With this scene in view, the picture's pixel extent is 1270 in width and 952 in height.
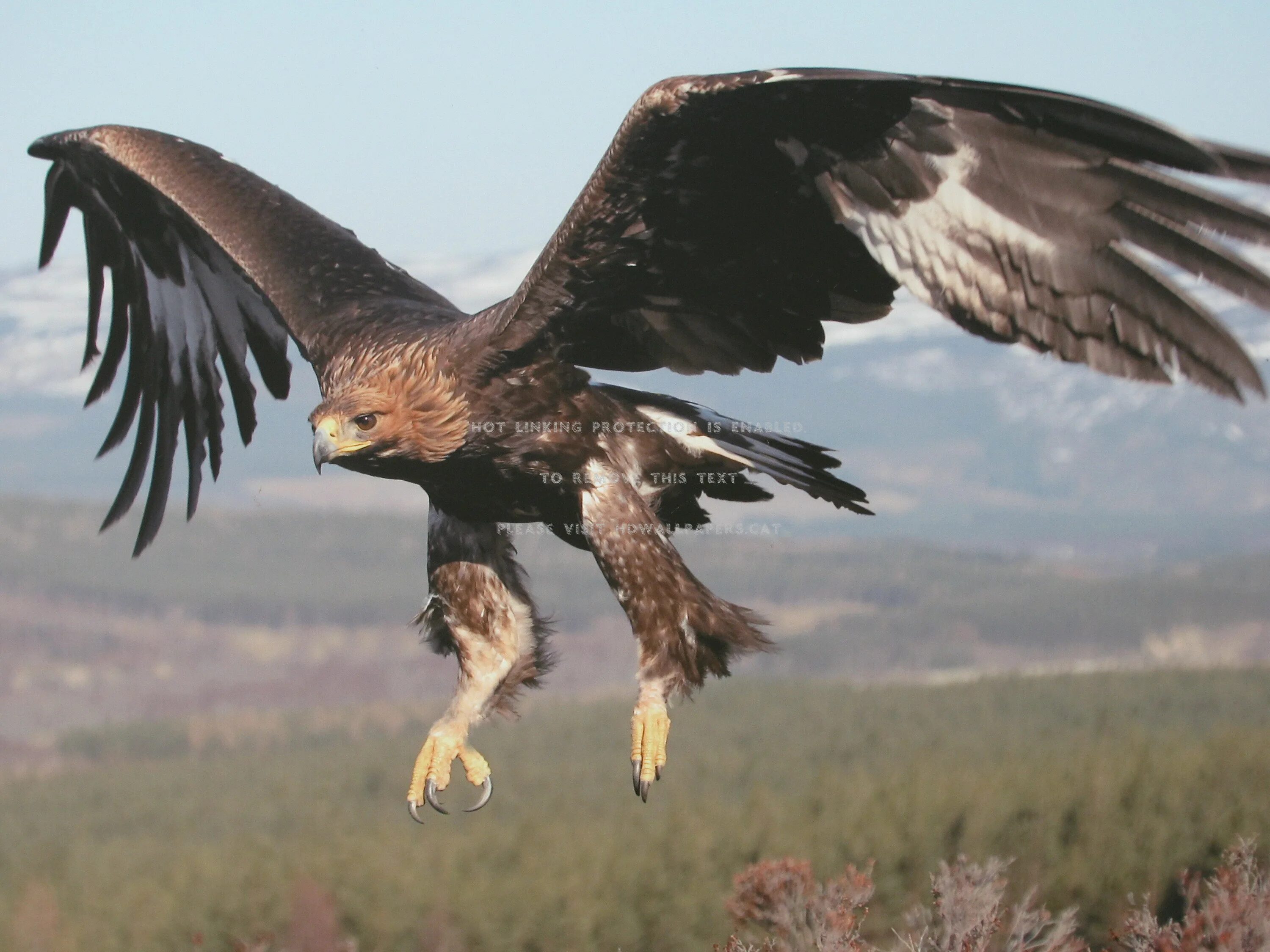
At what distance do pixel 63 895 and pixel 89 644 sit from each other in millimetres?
66075

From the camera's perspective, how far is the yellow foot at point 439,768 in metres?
6.71

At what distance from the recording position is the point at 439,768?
6.75 m

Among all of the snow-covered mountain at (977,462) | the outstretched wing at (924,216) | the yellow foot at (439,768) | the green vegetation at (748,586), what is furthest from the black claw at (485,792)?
the snow-covered mountain at (977,462)

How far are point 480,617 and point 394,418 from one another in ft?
3.55

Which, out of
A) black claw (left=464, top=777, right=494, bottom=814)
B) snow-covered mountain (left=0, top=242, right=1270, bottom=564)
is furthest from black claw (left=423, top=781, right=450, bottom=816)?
snow-covered mountain (left=0, top=242, right=1270, bottom=564)

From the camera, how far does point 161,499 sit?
866 centimetres

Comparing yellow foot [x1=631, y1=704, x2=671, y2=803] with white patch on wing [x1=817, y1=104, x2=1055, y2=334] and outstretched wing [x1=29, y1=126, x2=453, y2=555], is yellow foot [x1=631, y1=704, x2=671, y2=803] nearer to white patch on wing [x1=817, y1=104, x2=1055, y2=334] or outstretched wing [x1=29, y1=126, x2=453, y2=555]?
white patch on wing [x1=817, y1=104, x2=1055, y2=334]

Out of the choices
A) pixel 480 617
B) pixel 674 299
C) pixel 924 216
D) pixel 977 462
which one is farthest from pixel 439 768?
pixel 977 462

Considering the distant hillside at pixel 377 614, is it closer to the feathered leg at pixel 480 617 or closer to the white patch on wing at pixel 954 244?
the feathered leg at pixel 480 617


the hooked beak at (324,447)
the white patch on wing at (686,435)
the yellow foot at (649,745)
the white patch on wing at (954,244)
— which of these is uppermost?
the white patch on wing at (954,244)

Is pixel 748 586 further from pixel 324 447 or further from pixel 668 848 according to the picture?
pixel 324 447

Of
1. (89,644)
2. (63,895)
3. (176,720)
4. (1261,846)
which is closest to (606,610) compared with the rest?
(89,644)

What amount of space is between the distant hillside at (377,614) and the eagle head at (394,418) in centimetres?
5766

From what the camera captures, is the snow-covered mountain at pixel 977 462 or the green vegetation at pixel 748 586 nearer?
the green vegetation at pixel 748 586
